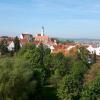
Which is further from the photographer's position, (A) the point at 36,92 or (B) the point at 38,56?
(B) the point at 38,56

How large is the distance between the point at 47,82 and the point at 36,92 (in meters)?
8.05

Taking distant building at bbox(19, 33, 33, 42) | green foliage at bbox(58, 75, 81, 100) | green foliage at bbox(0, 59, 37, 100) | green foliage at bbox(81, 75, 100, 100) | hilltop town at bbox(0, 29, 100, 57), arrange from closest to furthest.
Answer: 1. green foliage at bbox(81, 75, 100, 100)
2. green foliage at bbox(58, 75, 81, 100)
3. green foliage at bbox(0, 59, 37, 100)
4. hilltop town at bbox(0, 29, 100, 57)
5. distant building at bbox(19, 33, 33, 42)

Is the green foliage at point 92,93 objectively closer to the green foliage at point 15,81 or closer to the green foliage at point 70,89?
the green foliage at point 70,89

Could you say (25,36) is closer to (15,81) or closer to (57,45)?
(57,45)

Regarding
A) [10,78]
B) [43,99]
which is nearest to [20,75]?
[10,78]

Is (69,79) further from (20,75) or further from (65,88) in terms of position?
(20,75)

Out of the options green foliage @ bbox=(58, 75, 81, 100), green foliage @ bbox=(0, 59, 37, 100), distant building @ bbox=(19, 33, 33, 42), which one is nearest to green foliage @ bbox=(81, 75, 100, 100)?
green foliage @ bbox=(58, 75, 81, 100)

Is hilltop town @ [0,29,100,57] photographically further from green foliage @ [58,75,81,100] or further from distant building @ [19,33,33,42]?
green foliage @ [58,75,81,100]

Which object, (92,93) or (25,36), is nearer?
(92,93)

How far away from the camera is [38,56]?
4925cm

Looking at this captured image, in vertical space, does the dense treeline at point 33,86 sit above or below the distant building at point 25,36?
below

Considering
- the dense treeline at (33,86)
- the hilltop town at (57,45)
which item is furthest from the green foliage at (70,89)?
the hilltop town at (57,45)

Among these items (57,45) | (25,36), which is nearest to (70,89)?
(57,45)

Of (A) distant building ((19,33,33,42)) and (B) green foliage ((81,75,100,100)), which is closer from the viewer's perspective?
(B) green foliage ((81,75,100,100))
